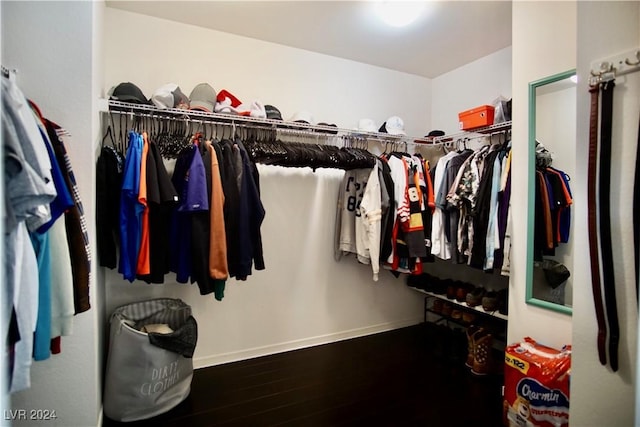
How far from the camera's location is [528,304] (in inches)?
79.4

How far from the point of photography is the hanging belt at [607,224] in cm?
103

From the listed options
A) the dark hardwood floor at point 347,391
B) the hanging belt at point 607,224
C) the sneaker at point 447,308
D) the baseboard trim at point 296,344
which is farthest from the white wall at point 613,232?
the baseboard trim at point 296,344

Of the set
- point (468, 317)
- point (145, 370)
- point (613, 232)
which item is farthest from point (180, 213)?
point (468, 317)

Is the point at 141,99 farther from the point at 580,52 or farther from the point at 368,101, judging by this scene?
the point at 580,52

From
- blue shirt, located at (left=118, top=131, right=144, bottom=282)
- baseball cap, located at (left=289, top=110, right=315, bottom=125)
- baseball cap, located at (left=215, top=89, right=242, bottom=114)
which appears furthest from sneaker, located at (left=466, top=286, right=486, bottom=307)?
blue shirt, located at (left=118, top=131, right=144, bottom=282)

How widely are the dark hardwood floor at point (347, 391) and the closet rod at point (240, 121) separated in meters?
1.81

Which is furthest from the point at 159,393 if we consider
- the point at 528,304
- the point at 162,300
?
the point at 528,304

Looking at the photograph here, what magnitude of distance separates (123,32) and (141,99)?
2.08 feet

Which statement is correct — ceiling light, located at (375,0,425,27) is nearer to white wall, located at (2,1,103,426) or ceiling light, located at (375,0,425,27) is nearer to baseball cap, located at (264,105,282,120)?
baseball cap, located at (264,105,282,120)

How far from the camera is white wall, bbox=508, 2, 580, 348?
184 centimetres

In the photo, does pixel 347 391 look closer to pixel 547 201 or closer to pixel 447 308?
→ pixel 447 308

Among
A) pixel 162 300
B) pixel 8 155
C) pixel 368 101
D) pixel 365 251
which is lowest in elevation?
pixel 162 300

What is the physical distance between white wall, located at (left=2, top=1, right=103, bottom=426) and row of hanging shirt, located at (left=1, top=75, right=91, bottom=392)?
345mm

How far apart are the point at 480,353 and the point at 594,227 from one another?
171cm
